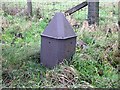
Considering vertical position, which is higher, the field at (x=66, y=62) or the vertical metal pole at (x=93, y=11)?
the vertical metal pole at (x=93, y=11)

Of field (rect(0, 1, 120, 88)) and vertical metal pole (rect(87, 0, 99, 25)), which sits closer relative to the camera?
field (rect(0, 1, 120, 88))

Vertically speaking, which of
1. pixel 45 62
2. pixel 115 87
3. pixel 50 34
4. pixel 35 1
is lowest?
pixel 115 87

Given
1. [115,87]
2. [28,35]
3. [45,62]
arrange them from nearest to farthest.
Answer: [115,87] → [45,62] → [28,35]

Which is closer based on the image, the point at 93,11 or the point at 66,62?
the point at 66,62

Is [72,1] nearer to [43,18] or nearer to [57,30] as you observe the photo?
[43,18]

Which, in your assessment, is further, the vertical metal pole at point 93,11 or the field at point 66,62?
the vertical metal pole at point 93,11

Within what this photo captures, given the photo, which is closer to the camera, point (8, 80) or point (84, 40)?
point (8, 80)

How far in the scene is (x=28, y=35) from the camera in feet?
19.1

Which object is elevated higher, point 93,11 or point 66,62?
point 93,11

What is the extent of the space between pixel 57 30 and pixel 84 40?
1.32m

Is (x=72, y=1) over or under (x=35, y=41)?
over

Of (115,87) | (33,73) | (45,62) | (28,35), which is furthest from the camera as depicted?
(28,35)

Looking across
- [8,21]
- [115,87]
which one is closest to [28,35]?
[8,21]

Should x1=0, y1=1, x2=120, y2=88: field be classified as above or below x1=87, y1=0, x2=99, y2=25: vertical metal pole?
below
